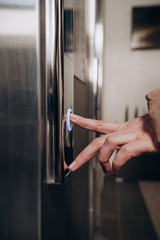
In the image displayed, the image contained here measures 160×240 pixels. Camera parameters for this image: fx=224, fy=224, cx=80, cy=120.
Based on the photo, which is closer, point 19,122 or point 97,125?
point 19,122

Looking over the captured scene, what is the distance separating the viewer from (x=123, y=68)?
2.51m

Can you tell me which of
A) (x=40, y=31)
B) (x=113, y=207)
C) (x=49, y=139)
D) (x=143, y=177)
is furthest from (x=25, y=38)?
(x=143, y=177)

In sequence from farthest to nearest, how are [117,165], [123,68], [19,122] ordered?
[123,68], [117,165], [19,122]

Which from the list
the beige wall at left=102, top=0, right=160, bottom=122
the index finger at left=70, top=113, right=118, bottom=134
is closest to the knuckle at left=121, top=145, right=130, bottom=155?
the index finger at left=70, top=113, right=118, bottom=134

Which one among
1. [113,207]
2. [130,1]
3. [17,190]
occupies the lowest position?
[113,207]

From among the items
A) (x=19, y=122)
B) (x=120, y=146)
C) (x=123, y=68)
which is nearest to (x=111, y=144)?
(x=120, y=146)

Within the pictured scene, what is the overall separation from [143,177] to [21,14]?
2.40 metres

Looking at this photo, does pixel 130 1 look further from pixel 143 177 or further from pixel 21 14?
pixel 21 14

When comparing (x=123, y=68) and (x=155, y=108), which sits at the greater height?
(x=123, y=68)

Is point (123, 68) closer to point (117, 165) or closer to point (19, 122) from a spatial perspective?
point (117, 165)

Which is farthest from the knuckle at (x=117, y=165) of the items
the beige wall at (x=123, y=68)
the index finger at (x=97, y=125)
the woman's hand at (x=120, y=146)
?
the beige wall at (x=123, y=68)

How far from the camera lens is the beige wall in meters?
2.46

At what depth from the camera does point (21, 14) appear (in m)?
0.29

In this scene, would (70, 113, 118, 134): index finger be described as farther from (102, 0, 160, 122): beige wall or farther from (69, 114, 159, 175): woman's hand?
(102, 0, 160, 122): beige wall
